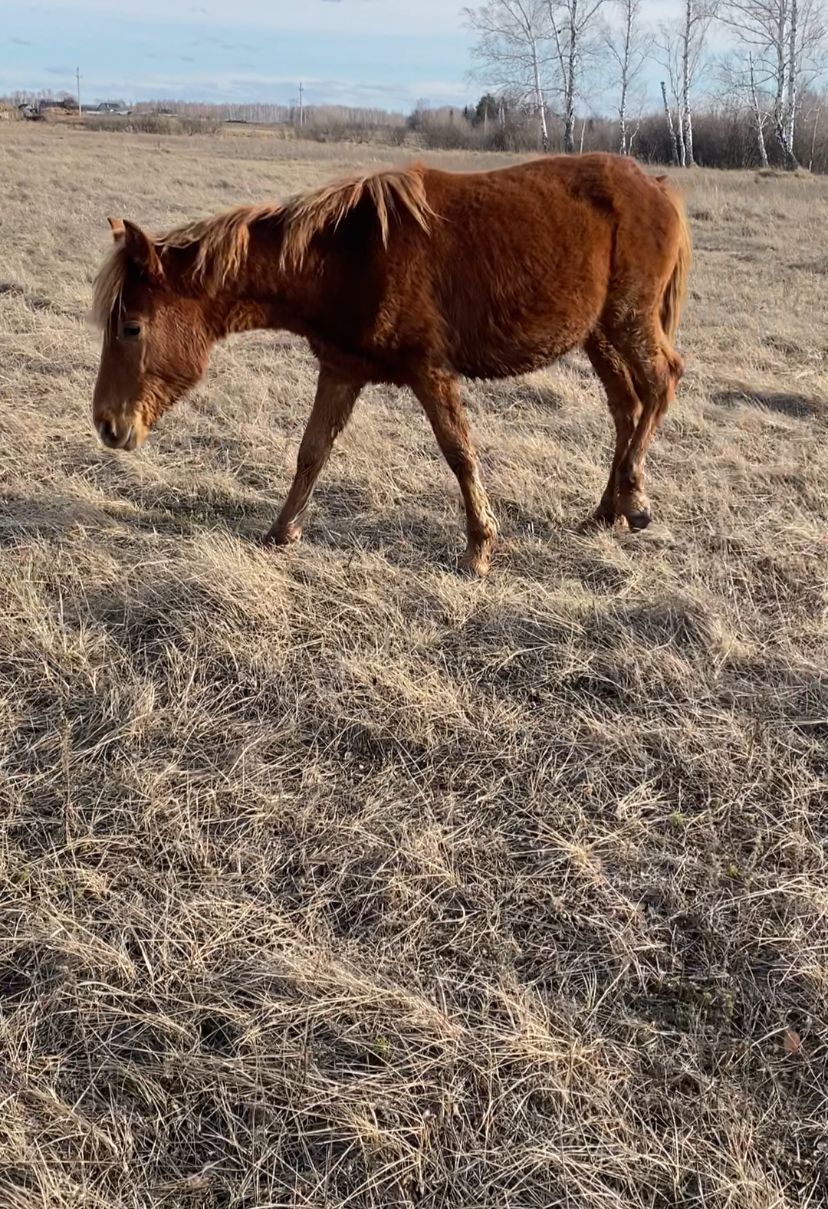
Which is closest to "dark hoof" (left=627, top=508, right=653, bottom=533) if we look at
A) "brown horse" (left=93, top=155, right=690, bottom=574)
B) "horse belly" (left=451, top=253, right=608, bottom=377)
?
"brown horse" (left=93, top=155, right=690, bottom=574)

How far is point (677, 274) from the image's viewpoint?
462 centimetres

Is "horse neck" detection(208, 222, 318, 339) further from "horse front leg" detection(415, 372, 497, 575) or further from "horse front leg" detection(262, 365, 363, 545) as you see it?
"horse front leg" detection(415, 372, 497, 575)

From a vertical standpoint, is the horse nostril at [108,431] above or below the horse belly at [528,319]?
below

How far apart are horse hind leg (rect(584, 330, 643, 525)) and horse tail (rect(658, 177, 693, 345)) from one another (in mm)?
363

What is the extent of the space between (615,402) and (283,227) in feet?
6.75

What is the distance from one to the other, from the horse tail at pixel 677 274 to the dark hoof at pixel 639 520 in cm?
102

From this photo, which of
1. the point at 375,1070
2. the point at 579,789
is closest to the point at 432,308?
the point at 579,789

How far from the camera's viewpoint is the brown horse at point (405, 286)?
3.67 metres

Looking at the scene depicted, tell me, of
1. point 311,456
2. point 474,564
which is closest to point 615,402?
point 474,564

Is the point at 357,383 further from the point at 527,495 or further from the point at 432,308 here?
the point at 527,495

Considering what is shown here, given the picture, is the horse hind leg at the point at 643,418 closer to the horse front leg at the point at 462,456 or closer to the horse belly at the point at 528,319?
the horse belly at the point at 528,319

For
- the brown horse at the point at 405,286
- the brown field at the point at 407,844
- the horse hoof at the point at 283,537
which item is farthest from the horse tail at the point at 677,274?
the horse hoof at the point at 283,537

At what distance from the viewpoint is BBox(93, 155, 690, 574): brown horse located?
3668mm

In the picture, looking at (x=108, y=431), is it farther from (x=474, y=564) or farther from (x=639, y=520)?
(x=639, y=520)
